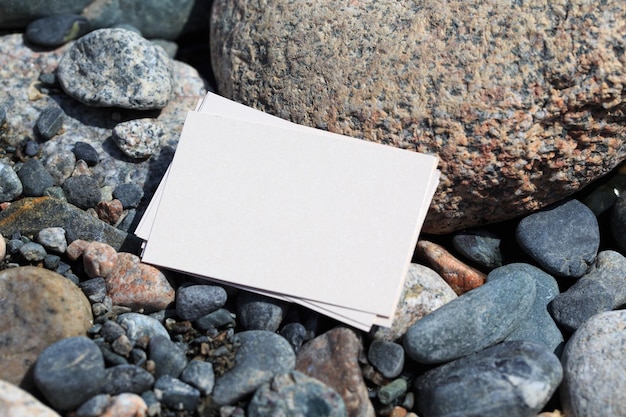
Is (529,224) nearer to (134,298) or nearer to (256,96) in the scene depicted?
(256,96)

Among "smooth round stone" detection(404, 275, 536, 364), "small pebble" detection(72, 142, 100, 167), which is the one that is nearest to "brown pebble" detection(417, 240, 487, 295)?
"smooth round stone" detection(404, 275, 536, 364)

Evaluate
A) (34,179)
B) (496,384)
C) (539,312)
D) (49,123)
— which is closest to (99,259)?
(34,179)

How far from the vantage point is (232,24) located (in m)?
3.29

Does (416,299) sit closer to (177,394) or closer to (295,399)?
(295,399)

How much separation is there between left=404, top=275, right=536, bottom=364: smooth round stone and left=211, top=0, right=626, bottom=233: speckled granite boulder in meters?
0.41

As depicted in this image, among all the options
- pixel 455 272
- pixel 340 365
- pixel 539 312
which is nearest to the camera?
pixel 340 365

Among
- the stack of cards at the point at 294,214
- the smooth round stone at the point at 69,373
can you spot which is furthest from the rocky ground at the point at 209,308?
the stack of cards at the point at 294,214

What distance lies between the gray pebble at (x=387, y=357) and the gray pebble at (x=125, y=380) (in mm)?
781

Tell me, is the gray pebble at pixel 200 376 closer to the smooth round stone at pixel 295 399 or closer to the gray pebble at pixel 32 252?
the smooth round stone at pixel 295 399

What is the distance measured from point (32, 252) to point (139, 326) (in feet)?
1.78

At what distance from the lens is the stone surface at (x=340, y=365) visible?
247 centimetres

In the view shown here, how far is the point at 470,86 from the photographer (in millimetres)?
2734

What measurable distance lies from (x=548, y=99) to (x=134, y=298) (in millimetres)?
1715

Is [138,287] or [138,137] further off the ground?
[138,137]
